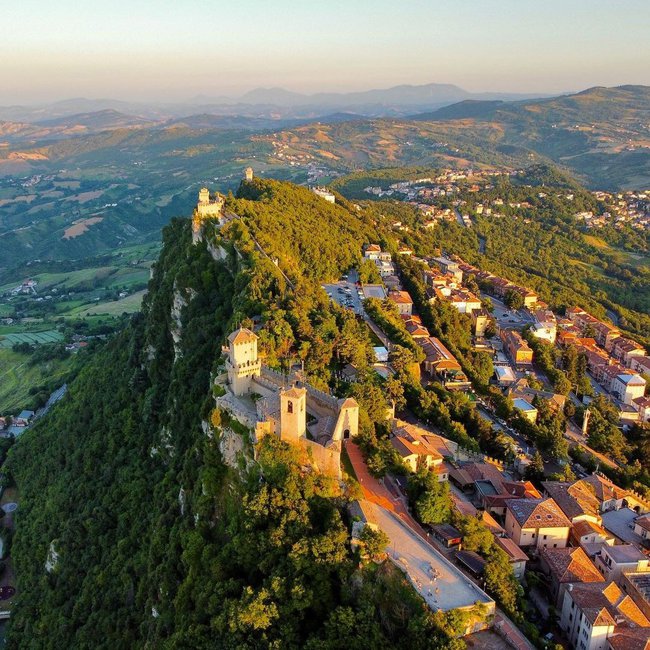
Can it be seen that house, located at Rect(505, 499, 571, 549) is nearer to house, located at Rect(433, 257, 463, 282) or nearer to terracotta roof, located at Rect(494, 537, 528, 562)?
terracotta roof, located at Rect(494, 537, 528, 562)

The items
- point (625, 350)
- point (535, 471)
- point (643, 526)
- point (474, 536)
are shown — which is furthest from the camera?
point (625, 350)

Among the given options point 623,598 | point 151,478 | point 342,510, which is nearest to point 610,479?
point 623,598

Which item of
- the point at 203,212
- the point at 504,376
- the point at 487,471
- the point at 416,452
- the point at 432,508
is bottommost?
the point at 504,376

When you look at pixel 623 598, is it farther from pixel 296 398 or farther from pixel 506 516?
pixel 296 398

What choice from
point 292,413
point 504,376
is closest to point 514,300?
point 504,376

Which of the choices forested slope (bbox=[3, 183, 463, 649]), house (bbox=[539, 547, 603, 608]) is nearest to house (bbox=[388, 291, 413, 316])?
forested slope (bbox=[3, 183, 463, 649])

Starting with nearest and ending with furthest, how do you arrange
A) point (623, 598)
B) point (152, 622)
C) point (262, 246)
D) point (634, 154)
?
point (623, 598) → point (152, 622) → point (262, 246) → point (634, 154)

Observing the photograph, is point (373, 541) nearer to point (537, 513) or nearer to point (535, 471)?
point (537, 513)
